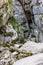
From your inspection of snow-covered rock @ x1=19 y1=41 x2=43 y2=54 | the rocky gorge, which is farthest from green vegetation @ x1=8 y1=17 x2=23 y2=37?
snow-covered rock @ x1=19 y1=41 x2=43 y2=54

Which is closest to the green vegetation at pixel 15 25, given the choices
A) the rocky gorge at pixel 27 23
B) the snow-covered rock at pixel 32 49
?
the rocky gorge at pixel 27 23

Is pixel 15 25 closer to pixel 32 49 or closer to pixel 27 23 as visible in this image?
pixel 27 23

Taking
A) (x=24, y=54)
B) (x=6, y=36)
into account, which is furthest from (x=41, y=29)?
(x=24, y=54)

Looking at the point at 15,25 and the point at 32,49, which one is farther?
the point at 15,25

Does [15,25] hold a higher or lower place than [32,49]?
higher

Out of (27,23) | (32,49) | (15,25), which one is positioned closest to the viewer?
(32,49)

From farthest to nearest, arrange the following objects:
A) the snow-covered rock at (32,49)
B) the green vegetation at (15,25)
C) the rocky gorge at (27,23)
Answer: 1. the green vegetation at (15,25)
2. the rocky gorge at (27,23)
3. the snow-covered rock at (32,49)

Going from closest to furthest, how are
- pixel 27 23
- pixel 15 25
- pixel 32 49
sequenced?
pixel 32 49 → pixel 15 25 → pixel 27 23

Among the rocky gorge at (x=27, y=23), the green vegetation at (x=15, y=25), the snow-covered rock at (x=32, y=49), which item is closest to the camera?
the snow-covered rock at (x=32, y=49)

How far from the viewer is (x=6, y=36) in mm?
11953

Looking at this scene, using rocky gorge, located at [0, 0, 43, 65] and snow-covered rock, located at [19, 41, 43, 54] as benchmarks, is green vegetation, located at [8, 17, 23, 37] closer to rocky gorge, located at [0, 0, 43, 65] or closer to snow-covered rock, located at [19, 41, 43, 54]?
rocky gorge, located at [0, 0, 43, 65]

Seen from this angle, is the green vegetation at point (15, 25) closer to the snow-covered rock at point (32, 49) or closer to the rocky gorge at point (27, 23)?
the rocky gorge at point (27, 23)

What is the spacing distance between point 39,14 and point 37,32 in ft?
4.81

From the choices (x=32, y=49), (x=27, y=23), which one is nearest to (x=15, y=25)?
(x=27, y=23)
